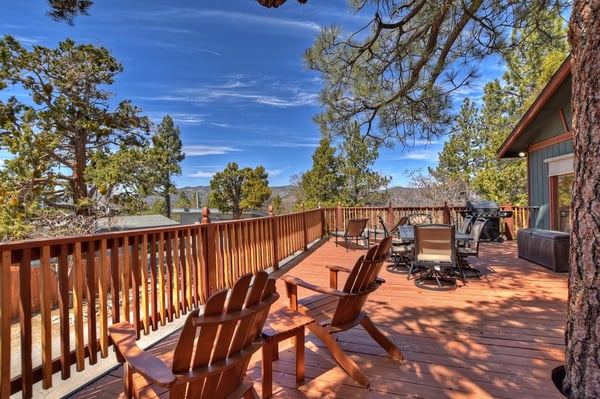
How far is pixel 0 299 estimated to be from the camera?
1586 millimetres

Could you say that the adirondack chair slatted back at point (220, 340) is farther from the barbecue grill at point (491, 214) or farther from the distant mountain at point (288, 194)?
the distant mountain at point (288, 194)

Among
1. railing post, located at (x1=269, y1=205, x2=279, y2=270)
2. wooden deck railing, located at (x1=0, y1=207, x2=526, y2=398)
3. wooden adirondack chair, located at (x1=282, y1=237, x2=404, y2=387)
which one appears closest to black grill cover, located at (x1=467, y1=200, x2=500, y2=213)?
railing post, located at (x1=269, y1=205, x2=279, y2=270)

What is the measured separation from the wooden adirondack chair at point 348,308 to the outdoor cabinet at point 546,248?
418cm

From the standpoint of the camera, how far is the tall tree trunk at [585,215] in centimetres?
146

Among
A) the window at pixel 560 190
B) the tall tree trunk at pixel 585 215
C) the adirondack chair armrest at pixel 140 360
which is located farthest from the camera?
the window at pixel 560 190

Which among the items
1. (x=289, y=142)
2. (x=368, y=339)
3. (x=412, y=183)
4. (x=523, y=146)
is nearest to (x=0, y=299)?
(x=368, y=339)

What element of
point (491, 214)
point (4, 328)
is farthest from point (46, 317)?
point (491, 214)

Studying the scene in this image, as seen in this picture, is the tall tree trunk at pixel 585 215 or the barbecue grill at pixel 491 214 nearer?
the tall tree trunk at pixel 585 215

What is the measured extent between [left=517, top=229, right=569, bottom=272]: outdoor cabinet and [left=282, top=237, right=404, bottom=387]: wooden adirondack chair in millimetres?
4183

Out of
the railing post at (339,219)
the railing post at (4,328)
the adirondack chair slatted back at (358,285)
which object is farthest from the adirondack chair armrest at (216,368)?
the railing post at (339,219)

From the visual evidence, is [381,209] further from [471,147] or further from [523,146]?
[471,147]

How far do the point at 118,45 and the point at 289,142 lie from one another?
913 inches

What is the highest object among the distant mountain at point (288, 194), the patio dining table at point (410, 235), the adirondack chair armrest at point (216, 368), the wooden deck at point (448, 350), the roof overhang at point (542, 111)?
the roof overhang at point (542, 111)

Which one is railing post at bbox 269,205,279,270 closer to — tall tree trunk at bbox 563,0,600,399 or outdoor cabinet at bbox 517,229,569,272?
tall tree trunk at bbox 563,0,600,399
